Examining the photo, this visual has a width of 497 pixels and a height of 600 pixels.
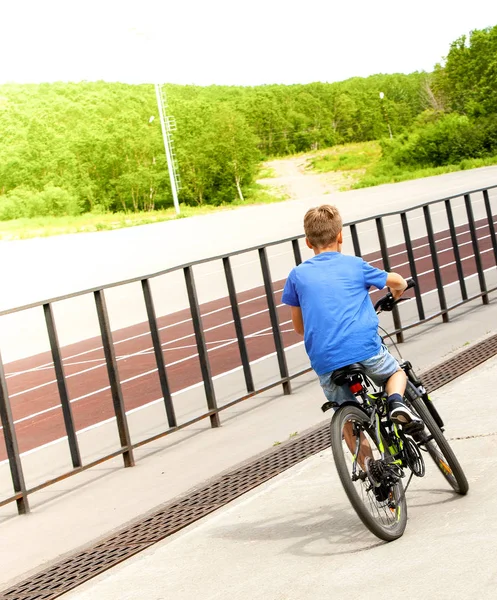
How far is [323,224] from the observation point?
4.52m

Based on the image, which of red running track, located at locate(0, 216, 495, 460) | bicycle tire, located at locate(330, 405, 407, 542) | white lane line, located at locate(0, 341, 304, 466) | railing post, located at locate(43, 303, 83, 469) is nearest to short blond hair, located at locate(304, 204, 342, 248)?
bicycle tire, located at locate(330, 405, 407, 542)

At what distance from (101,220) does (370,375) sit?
76.2 m

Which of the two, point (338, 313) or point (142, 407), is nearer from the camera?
point (338, 313)

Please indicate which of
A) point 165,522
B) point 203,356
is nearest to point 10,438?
point 165,522

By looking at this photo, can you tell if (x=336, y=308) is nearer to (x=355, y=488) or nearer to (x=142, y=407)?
(x=355, y=488)

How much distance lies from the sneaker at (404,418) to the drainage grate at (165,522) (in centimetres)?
143

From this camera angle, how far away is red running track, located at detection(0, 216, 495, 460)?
31.6ft

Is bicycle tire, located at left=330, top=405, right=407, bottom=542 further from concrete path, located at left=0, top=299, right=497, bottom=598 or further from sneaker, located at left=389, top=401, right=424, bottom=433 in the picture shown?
concrete path, located at left=0, top=299, right=497, bottom=598

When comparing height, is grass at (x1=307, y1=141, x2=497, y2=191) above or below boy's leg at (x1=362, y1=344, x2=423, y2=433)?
above

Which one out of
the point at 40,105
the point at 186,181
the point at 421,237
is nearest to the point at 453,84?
the point at 186,181

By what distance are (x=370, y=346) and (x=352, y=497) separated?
0.70m

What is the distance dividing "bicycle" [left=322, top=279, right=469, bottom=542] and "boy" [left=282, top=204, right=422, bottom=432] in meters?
0.07

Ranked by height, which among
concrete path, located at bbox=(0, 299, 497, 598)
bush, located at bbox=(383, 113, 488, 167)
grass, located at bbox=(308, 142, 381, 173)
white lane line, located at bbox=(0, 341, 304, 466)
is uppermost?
grass, located at bbox=(308, 142, 381, 173)

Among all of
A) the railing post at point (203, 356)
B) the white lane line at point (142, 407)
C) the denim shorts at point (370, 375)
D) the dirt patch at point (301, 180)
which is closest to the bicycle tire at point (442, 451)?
the denim shorts at point (370, 375)
